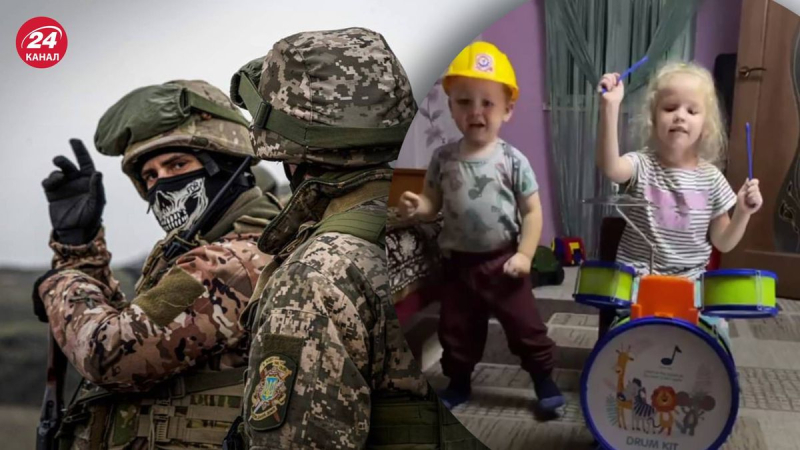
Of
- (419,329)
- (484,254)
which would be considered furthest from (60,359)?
(484,254)

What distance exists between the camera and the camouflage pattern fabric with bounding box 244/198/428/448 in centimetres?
115

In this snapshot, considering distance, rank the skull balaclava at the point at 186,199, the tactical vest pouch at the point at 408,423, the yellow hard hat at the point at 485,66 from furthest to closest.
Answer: the skull balaclava at the point at 186,199
the tactical vest pouch at the point at 408,423
the yellow hard hat at the point at 485,66

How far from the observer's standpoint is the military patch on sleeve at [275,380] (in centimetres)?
115

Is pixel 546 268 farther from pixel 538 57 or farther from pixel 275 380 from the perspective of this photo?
pixel 275 380

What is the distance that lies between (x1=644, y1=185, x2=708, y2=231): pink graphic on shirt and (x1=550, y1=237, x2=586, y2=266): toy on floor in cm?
9

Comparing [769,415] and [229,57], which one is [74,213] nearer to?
[229,57]

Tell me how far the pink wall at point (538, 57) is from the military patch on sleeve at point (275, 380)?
47cm

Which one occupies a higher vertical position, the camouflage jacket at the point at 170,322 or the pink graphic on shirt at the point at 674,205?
the pink graphic on shirt at the point at 674,205

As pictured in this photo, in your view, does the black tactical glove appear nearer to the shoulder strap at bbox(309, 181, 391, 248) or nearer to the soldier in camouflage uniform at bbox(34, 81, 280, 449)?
the soldier in camouflage uniform at bbox(34, 81, 280, 449)

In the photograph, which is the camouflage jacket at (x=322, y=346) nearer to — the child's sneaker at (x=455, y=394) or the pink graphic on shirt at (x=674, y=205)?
the child's sneaker at (x=455, y=394)

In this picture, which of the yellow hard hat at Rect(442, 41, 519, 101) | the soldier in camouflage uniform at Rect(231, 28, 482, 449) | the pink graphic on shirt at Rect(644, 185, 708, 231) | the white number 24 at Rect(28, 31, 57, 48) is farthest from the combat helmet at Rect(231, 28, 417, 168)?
the white number 24 at Rect(28, 31, 57, 48)

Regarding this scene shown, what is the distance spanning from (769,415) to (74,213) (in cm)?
177

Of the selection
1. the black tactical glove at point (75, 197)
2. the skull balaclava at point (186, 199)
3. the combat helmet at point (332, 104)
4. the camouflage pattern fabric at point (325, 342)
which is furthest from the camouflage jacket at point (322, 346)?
the black tactical glove at point (75, 197)

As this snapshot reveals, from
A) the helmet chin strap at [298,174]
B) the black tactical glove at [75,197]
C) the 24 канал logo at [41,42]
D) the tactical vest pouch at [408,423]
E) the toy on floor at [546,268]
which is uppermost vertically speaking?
the 24 канал logo at [41,42]
